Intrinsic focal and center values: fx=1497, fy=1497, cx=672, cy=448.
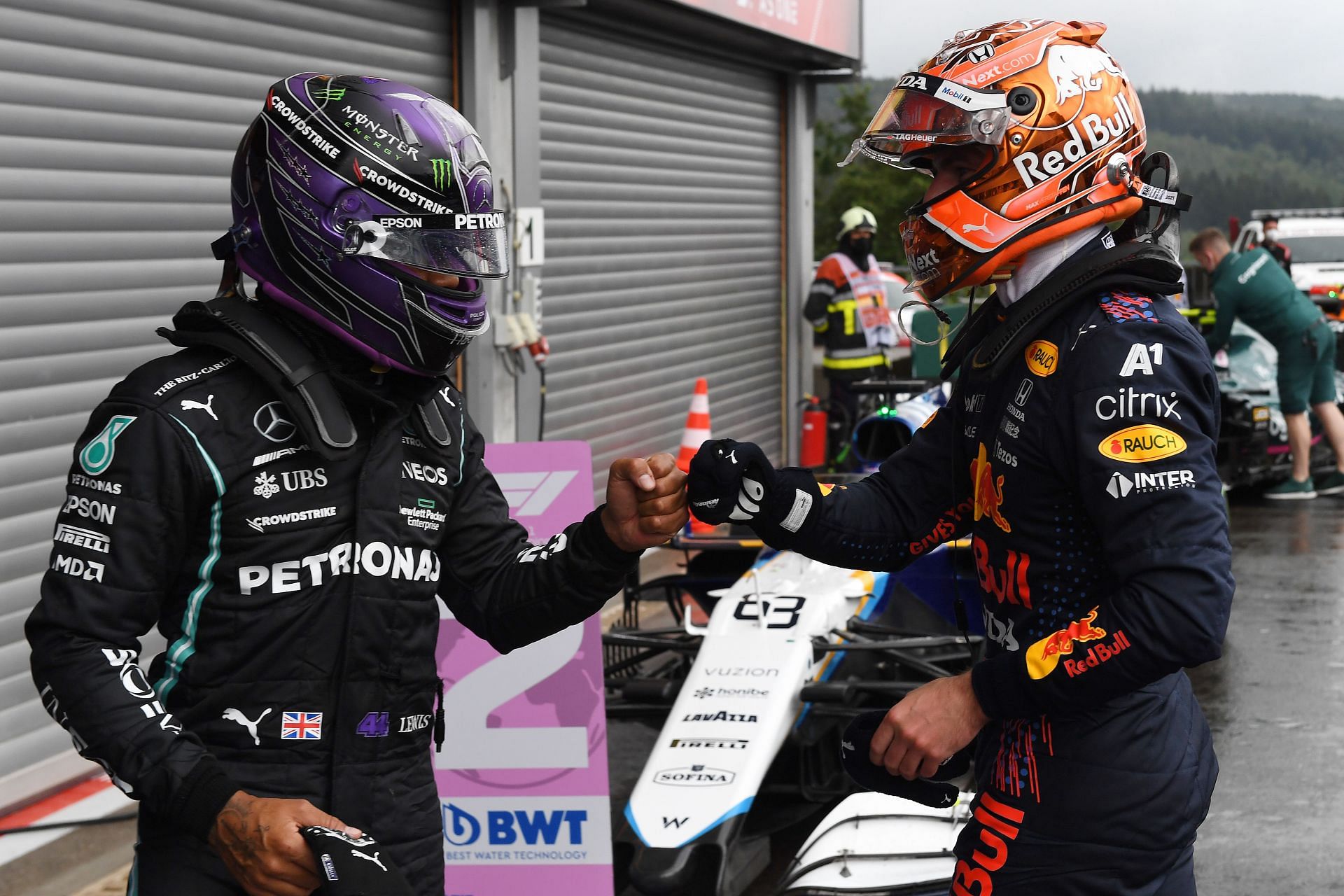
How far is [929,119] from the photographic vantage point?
2541 millimetres

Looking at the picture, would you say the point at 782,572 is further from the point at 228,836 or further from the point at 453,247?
the point at 228,836

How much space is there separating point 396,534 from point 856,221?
10.1 meters

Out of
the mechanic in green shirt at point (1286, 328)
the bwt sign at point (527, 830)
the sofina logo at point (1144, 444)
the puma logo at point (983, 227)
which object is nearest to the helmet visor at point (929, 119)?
the puma logo at point (983, 227)

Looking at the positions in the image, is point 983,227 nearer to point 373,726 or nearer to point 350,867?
point 373,726

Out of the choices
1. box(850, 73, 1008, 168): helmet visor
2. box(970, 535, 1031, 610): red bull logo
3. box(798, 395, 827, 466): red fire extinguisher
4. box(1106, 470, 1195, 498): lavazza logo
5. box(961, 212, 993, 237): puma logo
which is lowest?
box(798, 395, 827, 466): red fire extinguisher

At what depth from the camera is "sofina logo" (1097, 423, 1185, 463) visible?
2191mm

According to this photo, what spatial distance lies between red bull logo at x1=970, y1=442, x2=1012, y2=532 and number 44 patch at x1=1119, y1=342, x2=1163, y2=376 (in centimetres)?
28

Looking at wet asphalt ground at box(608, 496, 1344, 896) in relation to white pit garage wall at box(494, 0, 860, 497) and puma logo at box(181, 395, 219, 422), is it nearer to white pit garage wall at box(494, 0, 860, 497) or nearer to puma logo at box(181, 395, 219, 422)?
puma logo at box(181, 395, 219, 422)

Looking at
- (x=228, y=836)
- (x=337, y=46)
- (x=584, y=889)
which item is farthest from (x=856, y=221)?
(x=228, y=836)

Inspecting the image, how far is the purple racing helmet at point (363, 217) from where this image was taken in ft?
7.83

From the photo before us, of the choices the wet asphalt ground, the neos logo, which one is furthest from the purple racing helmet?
the wet asphalt ground

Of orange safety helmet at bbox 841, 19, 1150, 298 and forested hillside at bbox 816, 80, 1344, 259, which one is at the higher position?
forested hillside at bbox 816, 80, 1344, 259

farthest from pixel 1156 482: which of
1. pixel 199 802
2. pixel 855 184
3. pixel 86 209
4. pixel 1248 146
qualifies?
pixel 1248 146

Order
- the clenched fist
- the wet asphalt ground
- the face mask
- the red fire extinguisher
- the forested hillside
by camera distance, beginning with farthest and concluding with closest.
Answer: the forested hillside, the face mask, the red fire extinguisher, the wet asphalt ground, the clenched fist
